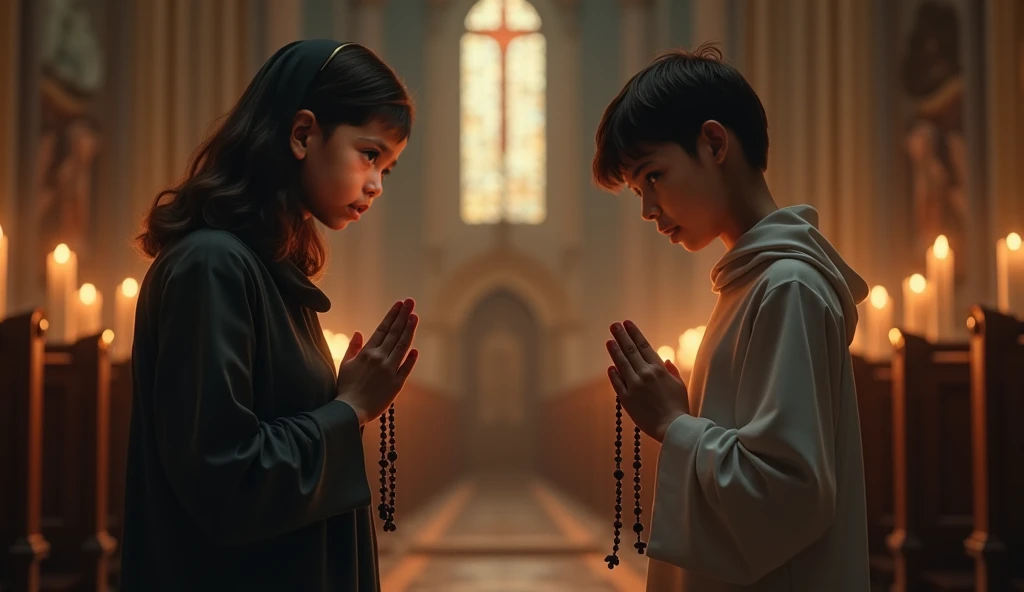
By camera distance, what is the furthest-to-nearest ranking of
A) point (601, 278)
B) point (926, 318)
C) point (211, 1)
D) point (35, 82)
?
point (601, 278), point (211, 1), point (35, 82), point (926, 318)

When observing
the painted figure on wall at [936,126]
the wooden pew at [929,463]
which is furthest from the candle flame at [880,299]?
the wooden pew at [929,463]

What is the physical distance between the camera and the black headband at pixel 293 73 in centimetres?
167

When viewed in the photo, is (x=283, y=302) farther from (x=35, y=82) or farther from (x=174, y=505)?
(x=35, y=82)

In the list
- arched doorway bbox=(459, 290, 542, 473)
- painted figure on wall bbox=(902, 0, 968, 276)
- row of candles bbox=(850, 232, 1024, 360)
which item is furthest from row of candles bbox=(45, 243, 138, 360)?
arched doorway bbox=(459, 290, 542, 473)

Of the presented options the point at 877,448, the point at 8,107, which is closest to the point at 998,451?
the point at 877,448

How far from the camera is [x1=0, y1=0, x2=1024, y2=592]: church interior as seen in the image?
460 cm

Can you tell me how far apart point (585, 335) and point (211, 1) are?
11.3m

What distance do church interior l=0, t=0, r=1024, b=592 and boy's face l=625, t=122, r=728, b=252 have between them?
214 cm

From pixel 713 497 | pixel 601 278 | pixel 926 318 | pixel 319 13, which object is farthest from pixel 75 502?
pixel 601 278

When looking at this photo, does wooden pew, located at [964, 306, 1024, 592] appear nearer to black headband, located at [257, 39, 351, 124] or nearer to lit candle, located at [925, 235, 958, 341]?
lit candle, located at [925, 235, 958, 341]

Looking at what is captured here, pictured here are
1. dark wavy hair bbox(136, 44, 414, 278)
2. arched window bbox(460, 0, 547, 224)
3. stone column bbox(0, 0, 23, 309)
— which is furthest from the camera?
arched window bbox(460, 0, 547, 224)

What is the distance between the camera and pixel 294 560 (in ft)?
5.09

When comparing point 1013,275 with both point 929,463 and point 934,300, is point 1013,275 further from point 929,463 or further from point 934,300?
point 934,300

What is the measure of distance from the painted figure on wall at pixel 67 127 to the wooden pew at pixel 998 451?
22.3 feet
